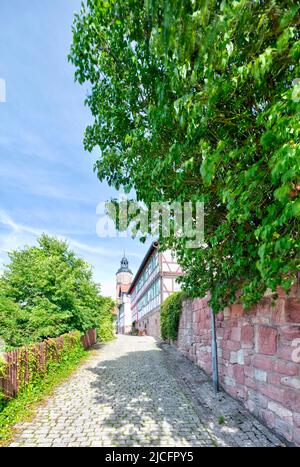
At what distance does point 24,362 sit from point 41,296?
14.2 ft

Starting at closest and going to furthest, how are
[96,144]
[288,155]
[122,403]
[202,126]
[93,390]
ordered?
[288,155] → [202,126] → [96,144] → [122,403] → [93,390]

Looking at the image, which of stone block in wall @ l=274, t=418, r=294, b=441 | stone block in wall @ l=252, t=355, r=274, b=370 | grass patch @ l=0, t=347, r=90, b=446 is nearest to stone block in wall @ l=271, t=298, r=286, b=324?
stone block in wall @ l=252, t=355, r=274, b=370

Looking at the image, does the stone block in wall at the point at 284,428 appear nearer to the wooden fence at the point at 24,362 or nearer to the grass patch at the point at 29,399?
the grass patch at the point at 29,399

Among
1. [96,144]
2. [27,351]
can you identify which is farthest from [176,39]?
[27,351]

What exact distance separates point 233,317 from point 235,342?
0.44 meters

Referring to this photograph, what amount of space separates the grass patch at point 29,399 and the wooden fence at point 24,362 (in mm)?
149

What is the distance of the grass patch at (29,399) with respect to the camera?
385 cm

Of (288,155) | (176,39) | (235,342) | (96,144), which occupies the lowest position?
(235,342)

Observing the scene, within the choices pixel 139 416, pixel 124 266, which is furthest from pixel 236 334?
pixel 124 266

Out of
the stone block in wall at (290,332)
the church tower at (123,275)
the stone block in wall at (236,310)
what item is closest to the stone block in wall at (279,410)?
the stone block in wall at (290,332)

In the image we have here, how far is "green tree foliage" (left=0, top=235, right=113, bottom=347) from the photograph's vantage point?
341 inches

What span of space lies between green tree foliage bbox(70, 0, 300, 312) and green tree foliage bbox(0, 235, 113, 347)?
5.82m

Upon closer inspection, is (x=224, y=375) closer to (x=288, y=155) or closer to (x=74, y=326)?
(x=288, y=155)

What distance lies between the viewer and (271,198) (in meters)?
2.95
